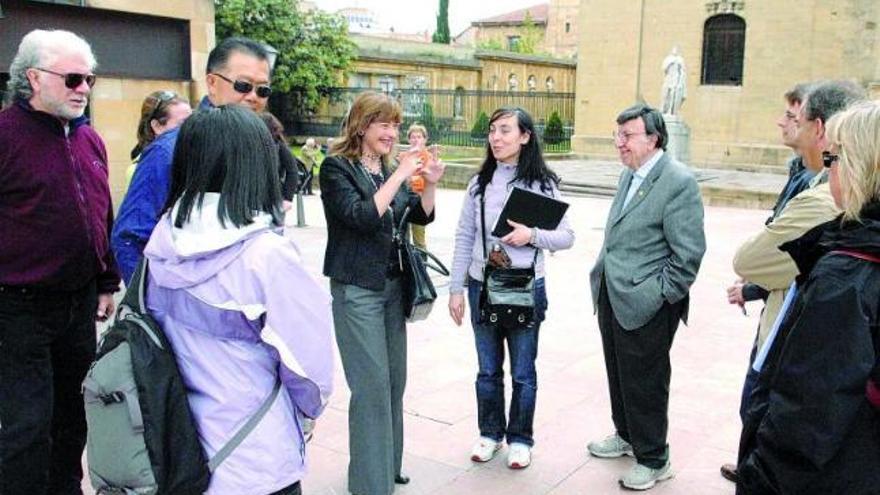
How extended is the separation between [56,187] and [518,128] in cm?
217

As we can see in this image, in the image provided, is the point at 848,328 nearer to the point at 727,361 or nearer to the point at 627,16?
the point at 727,361

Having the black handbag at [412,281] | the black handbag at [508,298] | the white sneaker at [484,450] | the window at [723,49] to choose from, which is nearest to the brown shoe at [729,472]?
the white sneaker at [484,450]

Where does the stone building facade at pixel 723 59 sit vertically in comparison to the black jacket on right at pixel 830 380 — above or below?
above

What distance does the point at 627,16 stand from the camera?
27750 millimetres

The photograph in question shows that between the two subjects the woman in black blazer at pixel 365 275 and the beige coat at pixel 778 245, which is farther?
the woman in black blazer at pixel 365 275

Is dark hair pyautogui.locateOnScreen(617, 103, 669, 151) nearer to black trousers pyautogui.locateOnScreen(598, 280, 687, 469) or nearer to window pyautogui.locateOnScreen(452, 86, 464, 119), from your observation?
black trousers pyautogui.locateOnScreen(598, 280, 687, 469)

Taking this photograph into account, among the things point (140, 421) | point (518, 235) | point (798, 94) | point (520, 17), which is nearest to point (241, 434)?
point (140, 421)

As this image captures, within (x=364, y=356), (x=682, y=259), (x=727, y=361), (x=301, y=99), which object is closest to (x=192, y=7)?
(x=364, y=356)

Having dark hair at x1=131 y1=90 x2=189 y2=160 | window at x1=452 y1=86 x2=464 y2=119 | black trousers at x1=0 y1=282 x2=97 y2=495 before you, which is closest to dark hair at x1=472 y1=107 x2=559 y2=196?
dark hair at x1=131 y1=90 x2=189 y2=160

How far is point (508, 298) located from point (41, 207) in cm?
213

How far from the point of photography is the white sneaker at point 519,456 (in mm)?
4156

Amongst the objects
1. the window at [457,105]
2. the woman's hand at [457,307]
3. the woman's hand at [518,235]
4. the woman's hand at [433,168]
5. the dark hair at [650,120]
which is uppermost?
the window at [457,105]

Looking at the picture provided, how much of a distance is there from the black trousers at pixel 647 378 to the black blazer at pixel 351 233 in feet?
4.06

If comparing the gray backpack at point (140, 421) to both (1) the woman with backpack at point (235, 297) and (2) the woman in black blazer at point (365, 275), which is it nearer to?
(1) the woman with backpack at point (235, 297)
